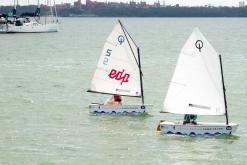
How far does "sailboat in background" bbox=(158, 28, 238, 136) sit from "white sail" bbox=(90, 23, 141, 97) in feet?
25.2

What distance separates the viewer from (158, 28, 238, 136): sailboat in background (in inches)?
1764

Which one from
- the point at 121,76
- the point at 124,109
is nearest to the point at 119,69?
the point at 121,76

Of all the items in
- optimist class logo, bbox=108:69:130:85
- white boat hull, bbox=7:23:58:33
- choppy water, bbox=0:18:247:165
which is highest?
optimist class logo, bbox=108:69:130:85

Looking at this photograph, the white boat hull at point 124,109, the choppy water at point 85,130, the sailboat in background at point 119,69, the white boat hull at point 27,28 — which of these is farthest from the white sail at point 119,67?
the white boat hull at point 27,28

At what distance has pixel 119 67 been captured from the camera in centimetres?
5306

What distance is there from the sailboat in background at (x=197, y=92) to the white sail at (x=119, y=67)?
25.2 feet

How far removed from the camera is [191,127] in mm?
44781

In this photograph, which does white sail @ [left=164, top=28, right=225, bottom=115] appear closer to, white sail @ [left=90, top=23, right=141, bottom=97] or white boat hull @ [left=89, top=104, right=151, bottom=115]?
white boat hull @ [left=89, top=104, right=151, bottom=115]

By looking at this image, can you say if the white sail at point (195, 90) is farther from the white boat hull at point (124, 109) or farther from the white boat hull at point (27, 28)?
the white boat hull at point (27, 28)

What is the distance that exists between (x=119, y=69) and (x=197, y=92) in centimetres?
869

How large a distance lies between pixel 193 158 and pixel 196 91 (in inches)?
229

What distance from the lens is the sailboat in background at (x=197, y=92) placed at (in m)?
44.8

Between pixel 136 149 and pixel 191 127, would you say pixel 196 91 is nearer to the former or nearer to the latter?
pixel 191 127

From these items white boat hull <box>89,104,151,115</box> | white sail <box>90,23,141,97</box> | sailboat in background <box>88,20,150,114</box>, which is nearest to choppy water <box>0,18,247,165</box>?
white boat hull <box>89,104,151,115</box>
